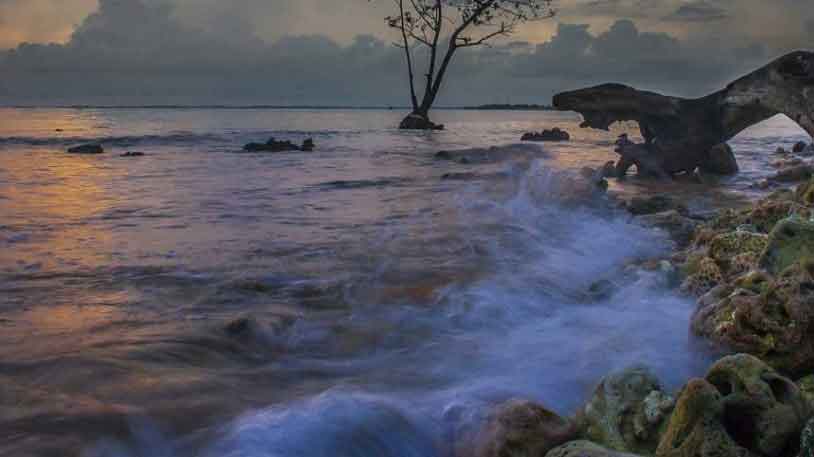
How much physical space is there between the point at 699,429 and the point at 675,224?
622 cm

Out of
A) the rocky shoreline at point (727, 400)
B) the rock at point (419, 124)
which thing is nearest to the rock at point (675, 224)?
the rocky shoreline at point (727, 400)

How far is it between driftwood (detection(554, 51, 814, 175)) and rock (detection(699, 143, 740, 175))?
0.07 ft

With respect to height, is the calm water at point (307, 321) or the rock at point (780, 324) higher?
the rock at point (780, 324)

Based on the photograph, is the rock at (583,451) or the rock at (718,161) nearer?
the rock at (583,451)

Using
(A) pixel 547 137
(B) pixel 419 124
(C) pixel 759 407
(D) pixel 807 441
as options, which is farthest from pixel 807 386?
(B) pixel 419 124

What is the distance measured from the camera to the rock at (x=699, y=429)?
2168 millimetres

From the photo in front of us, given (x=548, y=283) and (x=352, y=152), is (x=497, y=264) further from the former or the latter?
(x=352, y=152)

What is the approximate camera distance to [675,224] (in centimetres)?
802

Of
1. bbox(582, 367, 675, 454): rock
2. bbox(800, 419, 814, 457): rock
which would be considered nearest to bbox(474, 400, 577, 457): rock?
bbox(582, 367, 675, 454): rock

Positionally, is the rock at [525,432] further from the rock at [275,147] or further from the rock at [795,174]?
the rock at [275,147]

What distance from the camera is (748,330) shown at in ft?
10.4

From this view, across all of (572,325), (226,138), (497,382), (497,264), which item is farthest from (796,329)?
(226,138)

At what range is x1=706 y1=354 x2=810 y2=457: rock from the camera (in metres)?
2.18

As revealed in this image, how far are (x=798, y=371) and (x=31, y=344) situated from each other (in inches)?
157
